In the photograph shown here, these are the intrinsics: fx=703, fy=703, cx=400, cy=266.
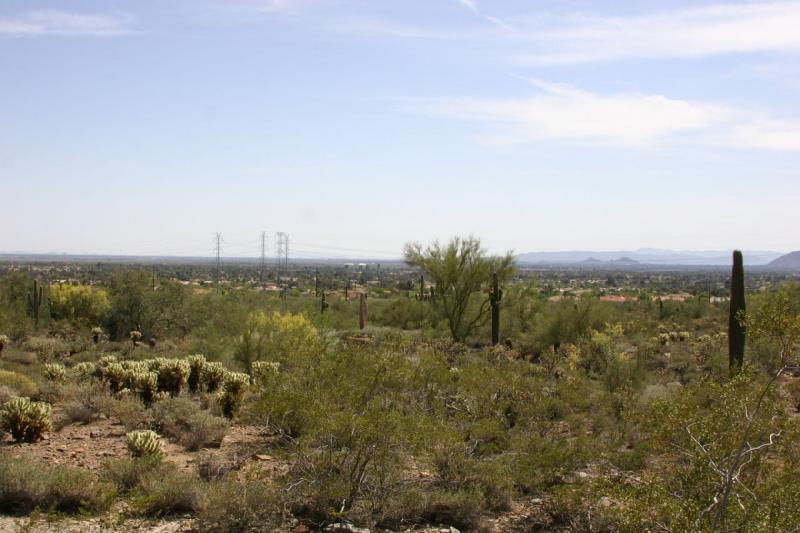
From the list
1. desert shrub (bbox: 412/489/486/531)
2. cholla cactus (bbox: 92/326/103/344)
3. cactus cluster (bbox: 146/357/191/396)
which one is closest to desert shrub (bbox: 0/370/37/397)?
cactus cluster (bbox: 146/357/191/396)

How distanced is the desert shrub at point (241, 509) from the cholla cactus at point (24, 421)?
15.4ft

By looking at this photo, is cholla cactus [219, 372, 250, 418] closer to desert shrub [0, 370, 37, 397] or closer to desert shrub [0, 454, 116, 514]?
desert shrub [0, 370, 37, 397]

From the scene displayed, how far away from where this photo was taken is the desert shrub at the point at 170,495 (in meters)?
9.14

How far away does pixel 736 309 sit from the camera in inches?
782

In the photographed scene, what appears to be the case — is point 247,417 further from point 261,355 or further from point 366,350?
point 261,355

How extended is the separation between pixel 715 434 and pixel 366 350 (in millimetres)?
5235

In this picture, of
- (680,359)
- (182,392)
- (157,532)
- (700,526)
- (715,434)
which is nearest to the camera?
(700,526)

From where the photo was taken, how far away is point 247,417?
11953 millimetres

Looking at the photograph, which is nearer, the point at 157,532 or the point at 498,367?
the point at 157,532

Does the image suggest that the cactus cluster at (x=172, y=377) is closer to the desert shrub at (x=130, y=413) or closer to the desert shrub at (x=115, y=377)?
the desert shrub at (x=115, y=377)

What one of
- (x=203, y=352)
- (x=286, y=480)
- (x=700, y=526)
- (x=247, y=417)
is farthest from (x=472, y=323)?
(x=700, y=526)

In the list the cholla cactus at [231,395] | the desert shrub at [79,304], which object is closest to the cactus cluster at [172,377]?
the cholla cactus at [231,395]

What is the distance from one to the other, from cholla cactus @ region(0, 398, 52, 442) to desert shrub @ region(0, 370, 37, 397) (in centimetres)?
311

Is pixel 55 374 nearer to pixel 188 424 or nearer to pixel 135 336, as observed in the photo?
pixel 188 424
